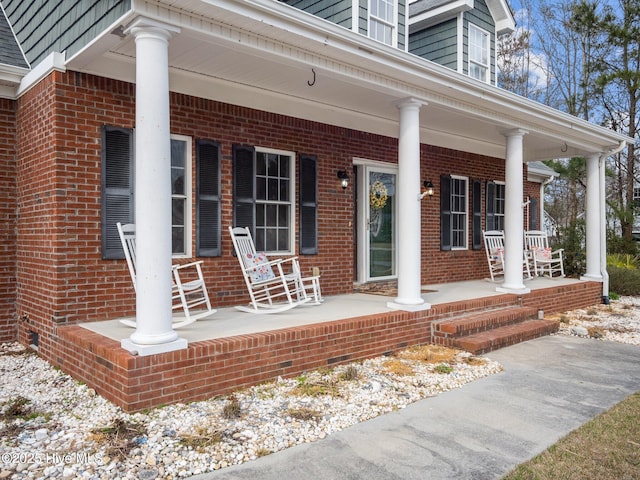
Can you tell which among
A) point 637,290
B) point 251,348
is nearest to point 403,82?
point 251,348

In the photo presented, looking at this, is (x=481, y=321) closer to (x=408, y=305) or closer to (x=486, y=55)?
(x=408, y=305)

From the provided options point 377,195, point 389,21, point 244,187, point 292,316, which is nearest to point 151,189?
point 292,316

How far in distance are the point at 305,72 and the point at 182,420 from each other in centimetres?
362

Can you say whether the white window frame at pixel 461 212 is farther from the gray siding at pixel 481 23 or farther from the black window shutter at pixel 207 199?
the black window shutter at pixel 207 199

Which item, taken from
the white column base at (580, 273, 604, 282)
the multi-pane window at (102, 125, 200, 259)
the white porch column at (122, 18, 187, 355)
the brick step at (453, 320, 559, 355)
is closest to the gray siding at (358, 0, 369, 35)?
the multi-pane window at (102, 125, 200, 259)

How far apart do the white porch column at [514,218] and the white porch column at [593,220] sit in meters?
2.78

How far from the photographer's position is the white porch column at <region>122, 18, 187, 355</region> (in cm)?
357

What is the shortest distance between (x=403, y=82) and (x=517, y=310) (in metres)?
3.47

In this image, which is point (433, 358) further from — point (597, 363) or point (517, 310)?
point (517, 310)

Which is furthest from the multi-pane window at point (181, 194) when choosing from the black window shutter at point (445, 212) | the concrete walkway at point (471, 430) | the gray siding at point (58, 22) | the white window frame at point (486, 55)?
the white window frame at point (486, 55)

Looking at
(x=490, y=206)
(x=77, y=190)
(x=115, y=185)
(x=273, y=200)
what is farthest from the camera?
(x=490, y=206)

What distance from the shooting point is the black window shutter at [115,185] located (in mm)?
4859

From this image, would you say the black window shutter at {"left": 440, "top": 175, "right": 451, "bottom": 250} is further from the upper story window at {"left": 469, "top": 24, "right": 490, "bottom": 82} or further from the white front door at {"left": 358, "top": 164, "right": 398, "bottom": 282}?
the upper story window at {"left": 469, "top": 24, "right": 490, "bottom": 82}

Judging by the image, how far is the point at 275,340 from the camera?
4.25m
